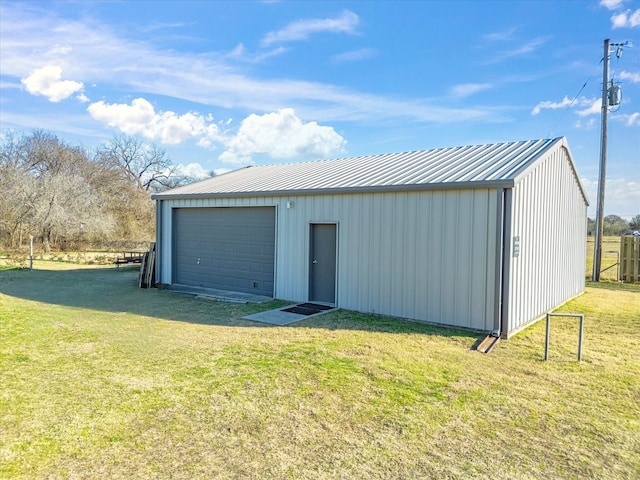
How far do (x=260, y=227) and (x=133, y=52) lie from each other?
608 cm

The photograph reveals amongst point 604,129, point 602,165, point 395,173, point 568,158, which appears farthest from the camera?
point 602,165

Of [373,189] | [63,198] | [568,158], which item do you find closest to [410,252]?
[373,189]

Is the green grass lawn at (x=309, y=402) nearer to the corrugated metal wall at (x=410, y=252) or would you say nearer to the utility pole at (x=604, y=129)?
the corrugated metal wall at (x=410, y=252)

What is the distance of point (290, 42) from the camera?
549 inches

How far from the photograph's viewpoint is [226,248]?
11.3m

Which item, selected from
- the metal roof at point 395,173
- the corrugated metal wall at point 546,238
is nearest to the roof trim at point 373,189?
the metal roof at point 395,173

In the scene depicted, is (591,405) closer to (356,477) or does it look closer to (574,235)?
(356,477)

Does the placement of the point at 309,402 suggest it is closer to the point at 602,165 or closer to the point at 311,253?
the point at 311,253

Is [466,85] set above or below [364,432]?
above

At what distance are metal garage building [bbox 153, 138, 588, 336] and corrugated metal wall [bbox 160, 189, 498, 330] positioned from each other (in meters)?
0.02

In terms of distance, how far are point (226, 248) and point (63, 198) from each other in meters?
17.3

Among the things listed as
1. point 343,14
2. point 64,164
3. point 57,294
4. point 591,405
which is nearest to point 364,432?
point 591,405

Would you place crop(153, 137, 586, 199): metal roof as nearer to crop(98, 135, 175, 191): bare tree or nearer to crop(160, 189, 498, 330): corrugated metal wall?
crop(160, 189, 498, 330): corrugated metal wall

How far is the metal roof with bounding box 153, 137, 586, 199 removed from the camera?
751 cm
